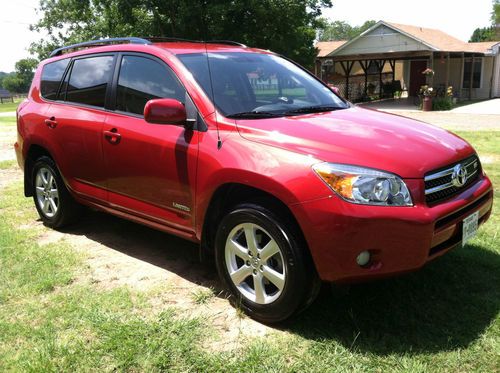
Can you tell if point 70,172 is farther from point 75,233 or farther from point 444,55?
point 444,55

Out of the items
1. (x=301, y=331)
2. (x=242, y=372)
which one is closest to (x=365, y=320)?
(x=301, y=331)

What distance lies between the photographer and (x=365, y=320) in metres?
3.14

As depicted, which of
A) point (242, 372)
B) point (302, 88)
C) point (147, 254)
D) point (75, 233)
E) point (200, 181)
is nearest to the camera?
point (242, 372)

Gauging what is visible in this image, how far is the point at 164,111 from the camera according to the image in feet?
10.8

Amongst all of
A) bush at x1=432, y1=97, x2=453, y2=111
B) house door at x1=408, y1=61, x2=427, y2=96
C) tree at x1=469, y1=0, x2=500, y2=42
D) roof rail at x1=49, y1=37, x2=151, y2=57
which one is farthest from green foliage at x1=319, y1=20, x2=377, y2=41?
roof rail at x1=49, y1=37, x2=151, y2=57

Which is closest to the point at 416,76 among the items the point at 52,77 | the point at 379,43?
the point at 379,43

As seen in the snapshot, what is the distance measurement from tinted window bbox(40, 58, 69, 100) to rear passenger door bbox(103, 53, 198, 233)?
44.3 inches

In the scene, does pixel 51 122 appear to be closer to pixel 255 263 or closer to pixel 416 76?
pixel 255 263

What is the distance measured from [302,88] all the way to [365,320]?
6.67ft

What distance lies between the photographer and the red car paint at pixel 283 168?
106 inches

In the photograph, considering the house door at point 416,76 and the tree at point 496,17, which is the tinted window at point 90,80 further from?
the tree at point 496,17

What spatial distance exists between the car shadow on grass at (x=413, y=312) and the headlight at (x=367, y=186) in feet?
2.57

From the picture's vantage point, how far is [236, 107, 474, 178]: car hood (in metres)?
2.82

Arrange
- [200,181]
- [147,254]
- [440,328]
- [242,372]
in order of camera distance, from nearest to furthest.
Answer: [242,372] → [440,328] → [200,181] → [147,254]
